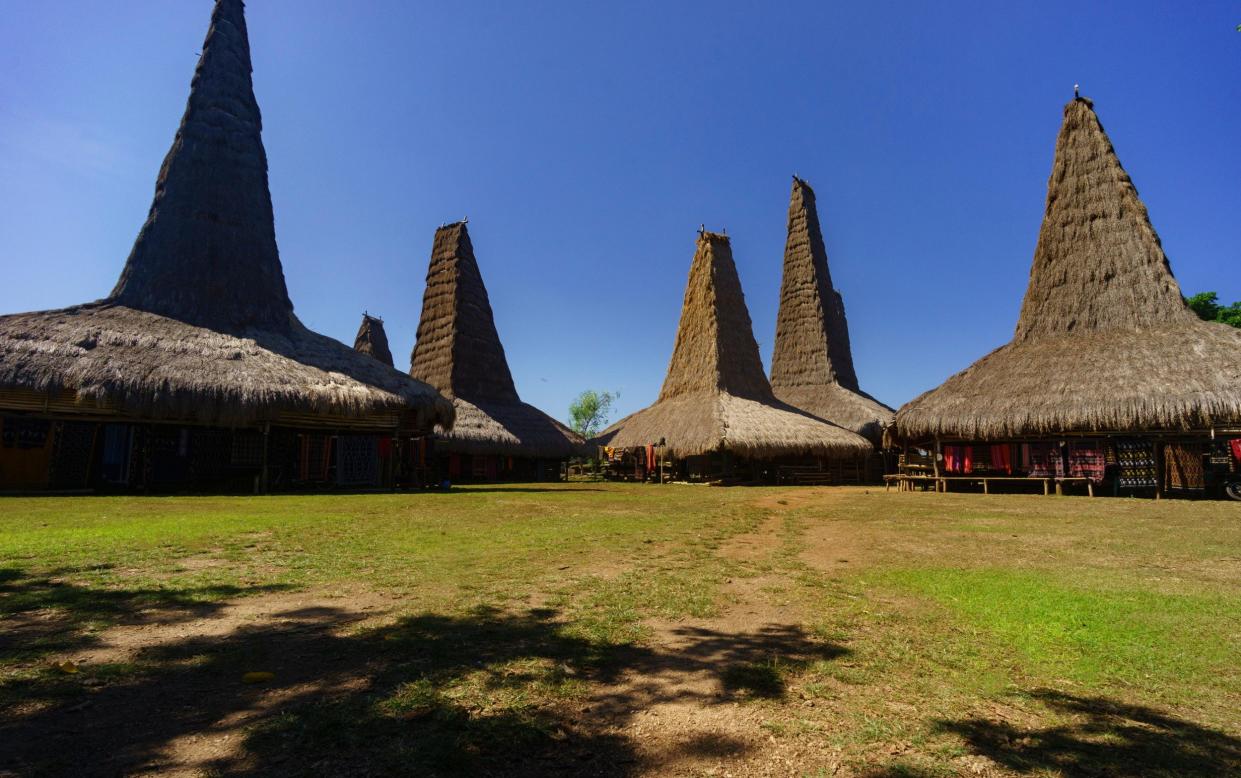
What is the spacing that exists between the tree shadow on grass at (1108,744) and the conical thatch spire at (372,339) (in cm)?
3944

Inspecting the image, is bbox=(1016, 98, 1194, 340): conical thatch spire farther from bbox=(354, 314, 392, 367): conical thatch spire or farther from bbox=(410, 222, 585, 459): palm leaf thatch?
bbox=(354, 314, 392, 367): conical thatch spire

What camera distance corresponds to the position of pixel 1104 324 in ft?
62.5

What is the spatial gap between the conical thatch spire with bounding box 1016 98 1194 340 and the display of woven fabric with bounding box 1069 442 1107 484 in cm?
466

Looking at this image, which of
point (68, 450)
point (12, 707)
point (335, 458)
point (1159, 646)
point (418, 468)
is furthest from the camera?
point (418, 468)

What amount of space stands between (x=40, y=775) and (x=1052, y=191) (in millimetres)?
27388

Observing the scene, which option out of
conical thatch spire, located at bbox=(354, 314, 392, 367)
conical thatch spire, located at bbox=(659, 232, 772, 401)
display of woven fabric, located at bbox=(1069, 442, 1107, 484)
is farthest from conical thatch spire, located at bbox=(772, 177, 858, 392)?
conical thatch spire, located at bbox=(354, 314, 392, 367)

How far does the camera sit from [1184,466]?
15508mm

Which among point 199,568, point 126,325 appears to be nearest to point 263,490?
point 126,325

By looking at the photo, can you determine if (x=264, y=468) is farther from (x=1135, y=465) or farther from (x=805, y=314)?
(x=805, y=314)

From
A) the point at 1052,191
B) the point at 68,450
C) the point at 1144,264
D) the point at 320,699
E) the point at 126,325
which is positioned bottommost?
the point at 320,699

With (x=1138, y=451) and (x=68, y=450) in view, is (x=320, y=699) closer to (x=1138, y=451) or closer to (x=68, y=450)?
(x=68, y=450)

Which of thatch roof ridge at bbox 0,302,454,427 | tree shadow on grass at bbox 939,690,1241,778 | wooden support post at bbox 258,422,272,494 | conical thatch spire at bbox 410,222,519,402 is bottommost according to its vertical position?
tree shadow on grass at bbox 939,690,1241,778

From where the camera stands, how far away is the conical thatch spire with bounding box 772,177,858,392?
34.0 m

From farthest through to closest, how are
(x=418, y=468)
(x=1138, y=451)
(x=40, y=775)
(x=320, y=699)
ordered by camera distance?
(x=418, y=468)
(x=1138, y=451)
(x=320, y=699)
(x=40, y=775)
